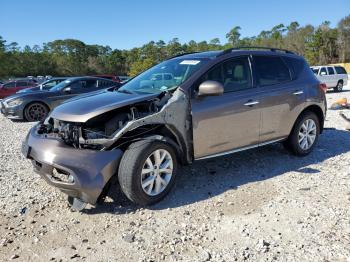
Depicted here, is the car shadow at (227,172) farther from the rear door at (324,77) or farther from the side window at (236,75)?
the rear door at (324,77)

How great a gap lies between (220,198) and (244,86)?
165 centimetres

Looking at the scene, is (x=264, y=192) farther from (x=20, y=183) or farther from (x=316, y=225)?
(x=20, y=183)

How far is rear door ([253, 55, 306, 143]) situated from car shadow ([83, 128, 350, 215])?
472 millimetres

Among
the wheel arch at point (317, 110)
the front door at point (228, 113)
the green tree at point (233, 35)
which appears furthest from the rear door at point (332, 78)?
the green tree at point (233, 35)

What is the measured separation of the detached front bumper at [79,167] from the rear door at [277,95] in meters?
2.37

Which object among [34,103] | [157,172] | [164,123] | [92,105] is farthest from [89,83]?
[157,172]

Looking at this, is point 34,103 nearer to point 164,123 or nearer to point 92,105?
point 92,105

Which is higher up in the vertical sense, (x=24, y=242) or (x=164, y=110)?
(x=164, y=110)

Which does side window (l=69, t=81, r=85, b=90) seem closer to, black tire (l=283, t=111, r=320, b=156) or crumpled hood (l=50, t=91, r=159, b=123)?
crumpled hood (l=50, t=91, r=159, b=123)

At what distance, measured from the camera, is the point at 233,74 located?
5.14 m

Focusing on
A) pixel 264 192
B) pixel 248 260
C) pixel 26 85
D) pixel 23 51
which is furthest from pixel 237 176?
pixel 23 51

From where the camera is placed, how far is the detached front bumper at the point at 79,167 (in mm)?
3881

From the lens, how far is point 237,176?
527 centimetres

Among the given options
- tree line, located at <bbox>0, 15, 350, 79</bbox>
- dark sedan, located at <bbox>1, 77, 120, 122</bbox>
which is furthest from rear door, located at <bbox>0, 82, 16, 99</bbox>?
tree line, located at <bbox>0, 15, 350, 79</bbox>
